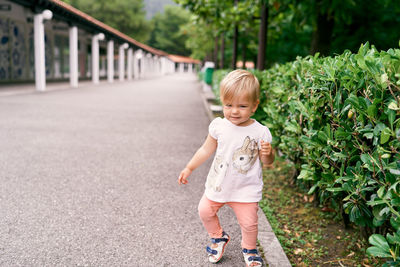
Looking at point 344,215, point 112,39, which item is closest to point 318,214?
point 344,215

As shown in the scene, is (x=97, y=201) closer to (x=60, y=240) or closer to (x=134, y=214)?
(x=134, y=214)

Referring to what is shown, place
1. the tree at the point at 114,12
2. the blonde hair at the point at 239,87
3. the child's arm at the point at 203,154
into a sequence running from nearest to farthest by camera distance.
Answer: the blonde hair at the point at 239,87 → the child's arm at the point at 203,154 → the tree at the point at 114,12

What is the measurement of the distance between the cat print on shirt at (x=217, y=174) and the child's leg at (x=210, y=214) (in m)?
0.12

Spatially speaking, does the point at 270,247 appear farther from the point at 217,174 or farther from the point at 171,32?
the point at 171,32

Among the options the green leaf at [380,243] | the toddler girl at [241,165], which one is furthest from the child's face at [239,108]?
the green leaf at [380,243]

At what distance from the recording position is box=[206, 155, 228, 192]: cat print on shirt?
2.37 metres

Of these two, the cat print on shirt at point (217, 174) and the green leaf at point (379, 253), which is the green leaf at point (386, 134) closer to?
the green leaf at point (379, 253)

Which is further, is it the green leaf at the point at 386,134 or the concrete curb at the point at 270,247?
the concrete curb at the point at 270,247

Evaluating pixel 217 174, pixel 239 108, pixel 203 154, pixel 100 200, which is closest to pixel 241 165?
pixel 217 174

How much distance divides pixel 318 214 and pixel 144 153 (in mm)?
3051

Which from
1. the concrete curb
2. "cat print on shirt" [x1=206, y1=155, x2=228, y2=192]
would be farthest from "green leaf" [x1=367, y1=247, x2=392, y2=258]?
"cat print on shirt" [x1=206, y1=155, x2=228, y2=192]

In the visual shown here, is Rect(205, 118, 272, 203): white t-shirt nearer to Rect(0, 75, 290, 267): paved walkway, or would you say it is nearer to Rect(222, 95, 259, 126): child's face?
Rect(222, 95, 259, 126): child's face

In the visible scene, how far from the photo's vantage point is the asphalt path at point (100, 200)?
2562 millimetres

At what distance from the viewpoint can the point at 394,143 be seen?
1.87m
